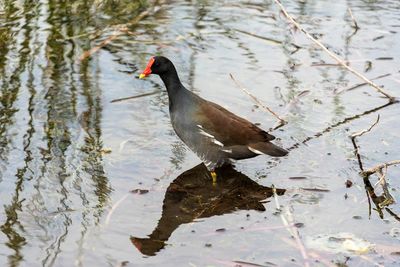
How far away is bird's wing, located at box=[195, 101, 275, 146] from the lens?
5258 mm

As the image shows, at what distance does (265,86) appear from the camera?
21.6 feet

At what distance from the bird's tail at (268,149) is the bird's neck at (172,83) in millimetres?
704

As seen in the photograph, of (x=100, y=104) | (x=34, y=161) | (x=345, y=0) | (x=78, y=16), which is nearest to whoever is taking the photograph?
(x=34, y=161)

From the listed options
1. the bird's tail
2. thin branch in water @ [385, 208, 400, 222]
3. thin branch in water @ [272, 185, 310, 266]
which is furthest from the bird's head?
thin branch in water @ [385, 208, 400, 222]

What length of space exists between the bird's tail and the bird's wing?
0.05m

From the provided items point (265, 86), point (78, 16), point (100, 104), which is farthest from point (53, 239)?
point (78, 16)

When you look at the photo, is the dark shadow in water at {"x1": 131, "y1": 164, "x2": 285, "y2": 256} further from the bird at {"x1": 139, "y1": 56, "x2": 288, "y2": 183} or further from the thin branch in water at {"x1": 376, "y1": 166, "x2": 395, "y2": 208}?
the thin branch in water at {"x1": 376, "y1": 166, "x2": 395, "y2": 208}

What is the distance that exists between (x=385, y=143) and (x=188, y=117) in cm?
154

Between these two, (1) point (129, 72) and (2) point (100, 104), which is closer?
(2) point (100, 104)

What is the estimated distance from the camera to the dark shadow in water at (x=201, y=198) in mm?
4469

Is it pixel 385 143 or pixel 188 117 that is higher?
pixel 188 117

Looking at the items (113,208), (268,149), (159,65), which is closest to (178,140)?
(159,65)

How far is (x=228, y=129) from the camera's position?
5305 millimetres

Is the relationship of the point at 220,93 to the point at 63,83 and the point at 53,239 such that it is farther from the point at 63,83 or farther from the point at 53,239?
the point at 53,239
